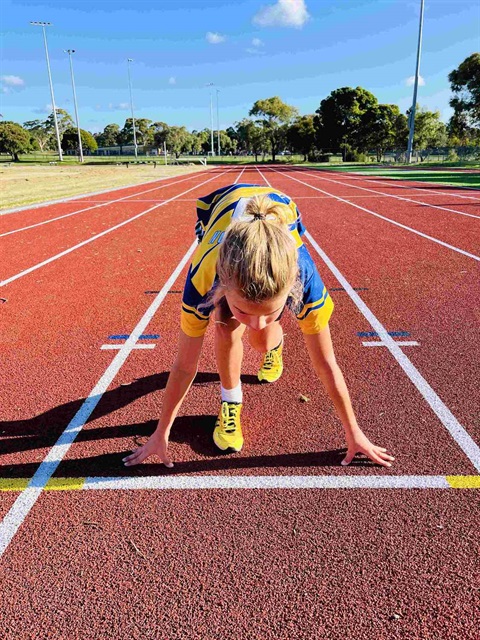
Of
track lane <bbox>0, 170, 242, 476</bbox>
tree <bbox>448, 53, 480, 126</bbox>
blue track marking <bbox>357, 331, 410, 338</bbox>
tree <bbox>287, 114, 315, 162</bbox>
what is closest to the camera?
track lane <bbox>0, 170, 242, 476</bbox>

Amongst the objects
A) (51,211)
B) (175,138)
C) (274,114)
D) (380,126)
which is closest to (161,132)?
(175,138)

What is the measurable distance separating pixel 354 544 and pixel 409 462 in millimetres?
753

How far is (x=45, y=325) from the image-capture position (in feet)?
16.8

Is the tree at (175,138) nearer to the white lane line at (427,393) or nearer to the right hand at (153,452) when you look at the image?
the white lane line at (427,393)

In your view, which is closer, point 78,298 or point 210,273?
point 210,273

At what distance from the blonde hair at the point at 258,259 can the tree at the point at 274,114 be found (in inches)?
3537

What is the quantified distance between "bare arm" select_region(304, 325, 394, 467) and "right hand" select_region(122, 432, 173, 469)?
0.92 m

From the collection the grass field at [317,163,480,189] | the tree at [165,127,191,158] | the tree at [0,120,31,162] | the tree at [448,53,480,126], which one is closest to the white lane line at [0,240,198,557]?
the grass field at [317,163,480,189]

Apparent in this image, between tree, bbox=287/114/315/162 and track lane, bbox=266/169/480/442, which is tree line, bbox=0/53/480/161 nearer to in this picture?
tree, bbox=287/114/315/162

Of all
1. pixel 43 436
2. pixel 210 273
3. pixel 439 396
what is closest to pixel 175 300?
pixel 43 436

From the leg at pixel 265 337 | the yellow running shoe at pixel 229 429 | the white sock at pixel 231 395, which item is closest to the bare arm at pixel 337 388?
the leg at pixel 265 337

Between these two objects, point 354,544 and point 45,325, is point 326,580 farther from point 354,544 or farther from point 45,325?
point 45,325

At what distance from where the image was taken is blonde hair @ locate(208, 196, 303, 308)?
1721mm

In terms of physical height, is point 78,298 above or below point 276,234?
below
